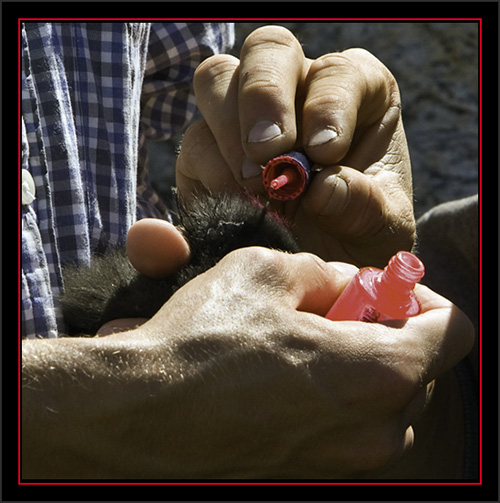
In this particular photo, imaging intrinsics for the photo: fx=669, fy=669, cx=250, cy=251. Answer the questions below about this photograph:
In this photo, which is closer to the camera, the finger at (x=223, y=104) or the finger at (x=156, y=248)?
the finger at (x=156, y=248)

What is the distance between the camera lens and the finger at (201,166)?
114 centimetres

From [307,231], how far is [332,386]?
47cm

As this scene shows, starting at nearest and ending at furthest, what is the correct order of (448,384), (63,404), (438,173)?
(63,404) → (448,384) → (438,173)

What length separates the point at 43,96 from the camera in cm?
114

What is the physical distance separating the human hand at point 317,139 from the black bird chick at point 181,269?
13 cm

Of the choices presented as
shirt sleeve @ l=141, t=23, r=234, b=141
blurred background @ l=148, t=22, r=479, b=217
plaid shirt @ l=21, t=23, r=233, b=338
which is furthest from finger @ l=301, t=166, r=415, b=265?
blurred background @ l=148, t=22, r=479, b=217

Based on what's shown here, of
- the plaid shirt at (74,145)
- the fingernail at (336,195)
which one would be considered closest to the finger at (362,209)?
the fingernail at (336,195)

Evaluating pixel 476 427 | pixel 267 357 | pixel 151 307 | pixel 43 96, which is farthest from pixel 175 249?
pixel 476 427

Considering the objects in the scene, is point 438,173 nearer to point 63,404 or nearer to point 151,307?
point 151,307

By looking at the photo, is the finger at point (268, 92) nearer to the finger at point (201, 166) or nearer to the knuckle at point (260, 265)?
the finger at point (201, 166)

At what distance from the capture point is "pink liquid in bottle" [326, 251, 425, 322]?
0.78 m

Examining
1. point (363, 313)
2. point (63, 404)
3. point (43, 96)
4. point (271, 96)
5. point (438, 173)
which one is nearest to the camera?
point (63, 404)

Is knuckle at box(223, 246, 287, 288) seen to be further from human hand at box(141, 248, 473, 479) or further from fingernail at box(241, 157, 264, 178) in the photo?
fingernail at box(241, 157, 264, 178)

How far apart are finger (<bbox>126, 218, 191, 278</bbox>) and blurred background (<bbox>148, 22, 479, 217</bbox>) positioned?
75.5 inches
